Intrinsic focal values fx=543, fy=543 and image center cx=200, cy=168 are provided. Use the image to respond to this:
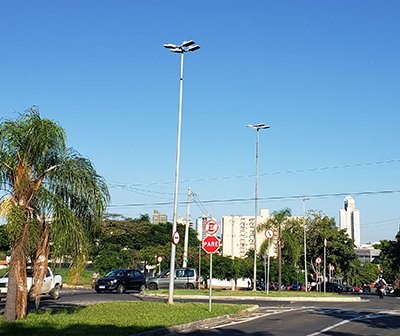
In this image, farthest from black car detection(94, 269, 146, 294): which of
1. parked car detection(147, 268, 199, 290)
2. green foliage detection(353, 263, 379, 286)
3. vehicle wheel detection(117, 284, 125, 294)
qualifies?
green foliage detection(353, 263, 379, 286)

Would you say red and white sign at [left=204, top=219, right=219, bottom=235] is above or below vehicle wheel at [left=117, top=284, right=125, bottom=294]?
above

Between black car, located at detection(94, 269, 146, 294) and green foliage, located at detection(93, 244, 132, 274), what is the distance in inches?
973

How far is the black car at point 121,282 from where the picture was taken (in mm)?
34969

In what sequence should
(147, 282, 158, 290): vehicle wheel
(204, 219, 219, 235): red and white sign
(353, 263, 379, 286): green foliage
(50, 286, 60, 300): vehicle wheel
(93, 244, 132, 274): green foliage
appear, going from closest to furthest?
(204, 219, 219, 235): red and white sign → (50, 286, 60, 300): vehicle wheel → (147, 282, 158, 290): vehicle wheel → (93, 244, 132, 274): green foliage → (353, 263, 379, 286): green foliage

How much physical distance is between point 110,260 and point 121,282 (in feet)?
85.3

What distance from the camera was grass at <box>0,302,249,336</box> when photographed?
42.9ft

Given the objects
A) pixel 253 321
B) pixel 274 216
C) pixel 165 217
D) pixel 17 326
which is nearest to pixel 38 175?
pixel 17 326

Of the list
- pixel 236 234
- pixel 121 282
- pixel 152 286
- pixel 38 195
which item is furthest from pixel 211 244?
pixel 236 234

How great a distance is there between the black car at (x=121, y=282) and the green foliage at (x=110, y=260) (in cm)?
2471

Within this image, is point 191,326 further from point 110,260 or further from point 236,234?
point 236,234

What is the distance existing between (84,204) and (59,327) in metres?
3.70

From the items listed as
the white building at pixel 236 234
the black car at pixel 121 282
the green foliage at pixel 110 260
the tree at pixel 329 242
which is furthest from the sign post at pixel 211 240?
the white building at pixel 236 234

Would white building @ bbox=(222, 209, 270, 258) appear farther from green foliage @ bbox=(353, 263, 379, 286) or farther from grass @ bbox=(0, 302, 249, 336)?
grass @ bbox=(0, 302, 249, 336)

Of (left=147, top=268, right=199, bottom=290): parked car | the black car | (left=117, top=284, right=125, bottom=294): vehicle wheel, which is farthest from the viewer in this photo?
(left=147, top=268, right=199, bottom=290): parked car
